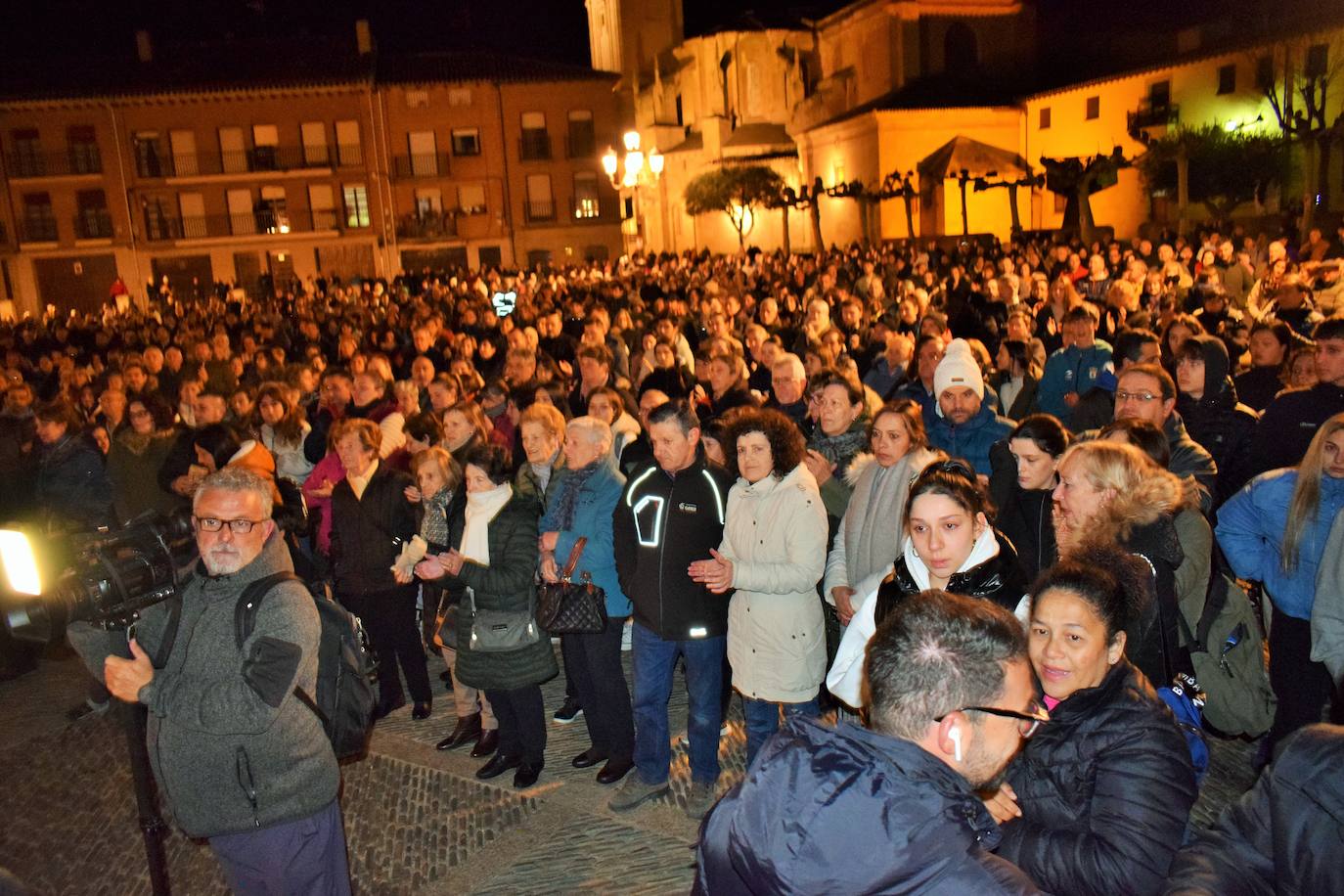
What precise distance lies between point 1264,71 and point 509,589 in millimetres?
30699

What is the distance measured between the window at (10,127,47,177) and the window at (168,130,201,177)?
5.04 metres

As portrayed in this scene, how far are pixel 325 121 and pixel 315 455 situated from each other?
40.5 metres

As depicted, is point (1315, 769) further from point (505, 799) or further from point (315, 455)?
point (315, 455)

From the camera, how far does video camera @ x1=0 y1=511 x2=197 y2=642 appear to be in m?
2.74

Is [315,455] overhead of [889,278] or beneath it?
beneath

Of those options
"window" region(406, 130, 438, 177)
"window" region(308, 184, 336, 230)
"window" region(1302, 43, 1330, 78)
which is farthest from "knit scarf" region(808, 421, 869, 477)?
"window" region(406, 130, 438, 177)

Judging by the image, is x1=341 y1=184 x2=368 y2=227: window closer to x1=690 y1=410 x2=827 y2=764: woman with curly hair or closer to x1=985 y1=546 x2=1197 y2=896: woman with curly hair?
x1=690 y1=410 x2=827 y2=764: woman with curly hair

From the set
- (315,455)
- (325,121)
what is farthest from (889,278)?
(325,121)

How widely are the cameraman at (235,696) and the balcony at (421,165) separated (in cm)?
4422

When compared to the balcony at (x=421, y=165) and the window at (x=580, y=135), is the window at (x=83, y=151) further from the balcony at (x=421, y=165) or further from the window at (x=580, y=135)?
the window at (x=580, y=135)

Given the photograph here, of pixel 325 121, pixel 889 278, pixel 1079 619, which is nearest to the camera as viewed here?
pixel 1079 619

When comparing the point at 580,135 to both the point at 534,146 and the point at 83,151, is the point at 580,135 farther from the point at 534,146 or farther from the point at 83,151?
the point at 83,151

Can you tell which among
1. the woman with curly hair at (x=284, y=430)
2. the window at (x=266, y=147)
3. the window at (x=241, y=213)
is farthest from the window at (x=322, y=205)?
the woman with curly hair at (x=284, y=430)

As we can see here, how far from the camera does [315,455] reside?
7090 millimetres
